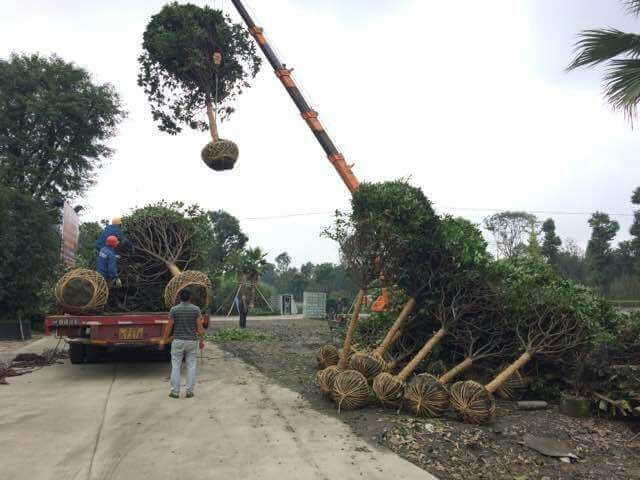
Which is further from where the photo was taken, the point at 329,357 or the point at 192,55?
the point at 192,55

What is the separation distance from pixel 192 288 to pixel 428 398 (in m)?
4.40

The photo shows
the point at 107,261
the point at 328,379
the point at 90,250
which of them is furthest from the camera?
the point at 90,250

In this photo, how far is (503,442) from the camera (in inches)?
221

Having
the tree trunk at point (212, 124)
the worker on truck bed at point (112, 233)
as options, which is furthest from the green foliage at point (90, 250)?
the tree trunk at point (212, 124)

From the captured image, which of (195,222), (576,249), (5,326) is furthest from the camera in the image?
(576,249)

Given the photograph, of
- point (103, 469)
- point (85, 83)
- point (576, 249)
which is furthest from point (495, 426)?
point (576, 249)

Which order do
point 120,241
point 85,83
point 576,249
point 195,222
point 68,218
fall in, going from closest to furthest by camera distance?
1. point 120,241
2. point 195,222
3. point 68,218
4. point 85,83
5. point 576,249

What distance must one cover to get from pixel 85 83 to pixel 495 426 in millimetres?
24038

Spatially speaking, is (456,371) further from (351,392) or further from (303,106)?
(303,106)

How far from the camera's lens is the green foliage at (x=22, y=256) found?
16.8 m

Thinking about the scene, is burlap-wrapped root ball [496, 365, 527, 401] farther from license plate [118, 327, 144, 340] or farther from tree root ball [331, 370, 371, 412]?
license plate [118, 327, 144, 340]

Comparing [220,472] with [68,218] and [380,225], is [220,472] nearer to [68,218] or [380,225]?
[380,225]

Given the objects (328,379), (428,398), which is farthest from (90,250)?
(428,398)

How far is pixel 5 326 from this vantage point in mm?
15492
